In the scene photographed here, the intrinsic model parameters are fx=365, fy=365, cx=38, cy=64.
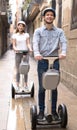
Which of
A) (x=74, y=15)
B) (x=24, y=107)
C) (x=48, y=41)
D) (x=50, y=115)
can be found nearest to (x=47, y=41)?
(x=48, y=41)

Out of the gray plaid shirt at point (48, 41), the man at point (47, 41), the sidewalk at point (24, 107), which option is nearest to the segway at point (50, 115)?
the man at point (47, 41)

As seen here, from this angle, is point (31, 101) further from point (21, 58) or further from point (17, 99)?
point (21, 58)

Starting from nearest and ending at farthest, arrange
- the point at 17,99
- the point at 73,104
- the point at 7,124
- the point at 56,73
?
the point at 56,73, the point at 7,124, the point at 73,104, the point at 17,99

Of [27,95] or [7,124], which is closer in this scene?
[7,124]

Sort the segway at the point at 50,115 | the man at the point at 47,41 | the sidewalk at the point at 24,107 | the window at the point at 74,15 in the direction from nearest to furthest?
the segway at the point at 50,115 < the man at the point at 47,41 < the sidewalk at the point at 24,107 < the window at the point at 74,15

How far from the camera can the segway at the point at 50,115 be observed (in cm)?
539

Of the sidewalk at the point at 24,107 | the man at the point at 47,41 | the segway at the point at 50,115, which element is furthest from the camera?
the sidewalk at the point at 24,107

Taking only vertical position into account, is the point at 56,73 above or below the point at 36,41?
below

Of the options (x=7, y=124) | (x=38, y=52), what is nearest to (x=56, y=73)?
(x=38, y=52)

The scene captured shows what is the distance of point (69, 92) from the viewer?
9.67 metres

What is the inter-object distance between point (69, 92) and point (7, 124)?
3.81 meters

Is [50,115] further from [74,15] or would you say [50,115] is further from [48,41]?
[74,15]

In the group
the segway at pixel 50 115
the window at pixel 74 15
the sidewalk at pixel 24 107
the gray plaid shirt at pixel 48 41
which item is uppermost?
the window at pixel 74 15

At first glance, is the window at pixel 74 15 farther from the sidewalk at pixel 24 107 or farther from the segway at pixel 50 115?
the segway at pixel 50 115
